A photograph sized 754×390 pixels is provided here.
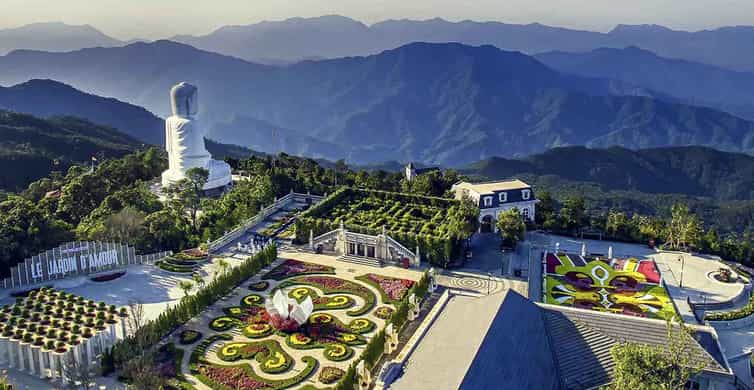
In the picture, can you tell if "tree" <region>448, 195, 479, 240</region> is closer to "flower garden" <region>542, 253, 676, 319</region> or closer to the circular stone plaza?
the circular stone plaza

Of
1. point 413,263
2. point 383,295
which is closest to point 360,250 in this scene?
point 413,263

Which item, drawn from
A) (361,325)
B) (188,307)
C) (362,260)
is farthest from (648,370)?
(362,260)

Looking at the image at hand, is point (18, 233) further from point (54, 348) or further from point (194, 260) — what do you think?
point (54, 348)

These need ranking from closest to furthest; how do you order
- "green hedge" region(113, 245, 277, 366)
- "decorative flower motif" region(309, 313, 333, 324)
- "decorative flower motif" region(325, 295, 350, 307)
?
"green hedge" region(113, 245, 277, 366) < "decorative flower motif" region(309, 313, 333, 324) < "decorative flower motif" region(325, 295, 350, 307)

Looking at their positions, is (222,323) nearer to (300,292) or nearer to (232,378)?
(232,378)

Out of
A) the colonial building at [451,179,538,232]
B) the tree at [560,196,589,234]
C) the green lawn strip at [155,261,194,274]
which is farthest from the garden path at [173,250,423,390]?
the tree at [560,196,589,234]

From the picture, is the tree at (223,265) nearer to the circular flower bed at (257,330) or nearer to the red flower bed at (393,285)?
the circular flower bed at (257,330)
